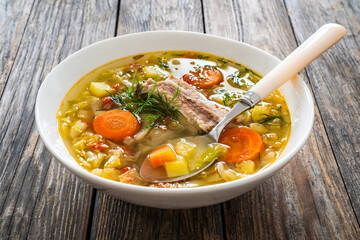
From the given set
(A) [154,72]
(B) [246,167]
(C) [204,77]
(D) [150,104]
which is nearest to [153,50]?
(A) [154,72]

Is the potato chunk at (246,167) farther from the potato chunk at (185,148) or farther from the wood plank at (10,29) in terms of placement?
the wood plank at (10,29)

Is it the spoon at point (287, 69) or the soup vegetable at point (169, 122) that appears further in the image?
the spoon at point (287, 69)

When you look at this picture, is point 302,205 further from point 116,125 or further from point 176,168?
point 116,125

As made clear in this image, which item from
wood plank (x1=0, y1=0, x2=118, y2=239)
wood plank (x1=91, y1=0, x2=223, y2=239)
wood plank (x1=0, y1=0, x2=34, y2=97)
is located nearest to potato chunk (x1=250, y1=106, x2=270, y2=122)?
wood plank (x1=91, y1=0, x2=223, y2=239)

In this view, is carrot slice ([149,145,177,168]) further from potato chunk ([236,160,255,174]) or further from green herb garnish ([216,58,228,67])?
green herb garnish ([216,58,228,67])

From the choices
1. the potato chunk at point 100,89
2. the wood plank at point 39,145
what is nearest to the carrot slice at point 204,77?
the potato chunk at point 100,89

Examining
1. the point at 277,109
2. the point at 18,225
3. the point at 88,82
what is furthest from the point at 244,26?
the point at 18,225

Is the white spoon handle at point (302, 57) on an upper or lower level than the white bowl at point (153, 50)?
upper

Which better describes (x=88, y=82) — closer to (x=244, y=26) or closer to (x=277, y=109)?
(x=277, y=109)
